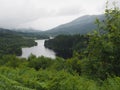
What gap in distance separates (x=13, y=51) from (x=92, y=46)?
119817mm

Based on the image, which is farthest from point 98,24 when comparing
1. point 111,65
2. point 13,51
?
point 13,51

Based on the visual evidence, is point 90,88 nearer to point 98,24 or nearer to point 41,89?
point 41,89

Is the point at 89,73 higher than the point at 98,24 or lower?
lower

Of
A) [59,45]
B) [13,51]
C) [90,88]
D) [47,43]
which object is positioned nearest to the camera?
[90,88]

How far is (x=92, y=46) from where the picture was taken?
17.4 meters

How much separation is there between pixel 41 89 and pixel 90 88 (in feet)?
5.56

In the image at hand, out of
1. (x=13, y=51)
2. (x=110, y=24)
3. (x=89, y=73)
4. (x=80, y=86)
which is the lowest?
(x=13, y=51)

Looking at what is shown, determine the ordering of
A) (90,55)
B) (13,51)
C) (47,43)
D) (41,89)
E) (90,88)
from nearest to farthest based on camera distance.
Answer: (90,88) < (41,89) < (90,55) < (13,51) < (47,43)

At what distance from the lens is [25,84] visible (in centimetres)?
916

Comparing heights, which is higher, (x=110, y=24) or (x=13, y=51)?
(x=110, y=24)

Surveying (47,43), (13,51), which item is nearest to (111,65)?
(13,51)

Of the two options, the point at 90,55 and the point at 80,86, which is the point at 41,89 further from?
the point at 90,55

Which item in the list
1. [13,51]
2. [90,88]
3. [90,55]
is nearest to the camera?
[90,88]

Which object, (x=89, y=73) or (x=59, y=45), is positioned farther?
(x=59, y=45)
